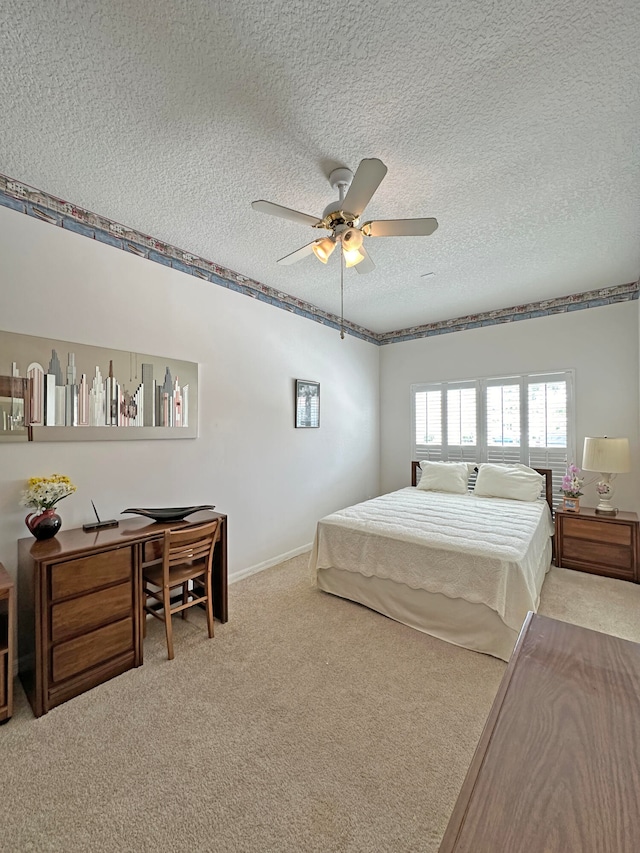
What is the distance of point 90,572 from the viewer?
210cm

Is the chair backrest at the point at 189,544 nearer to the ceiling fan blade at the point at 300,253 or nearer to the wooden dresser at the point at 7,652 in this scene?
the wooden dresser at the point at 7,652

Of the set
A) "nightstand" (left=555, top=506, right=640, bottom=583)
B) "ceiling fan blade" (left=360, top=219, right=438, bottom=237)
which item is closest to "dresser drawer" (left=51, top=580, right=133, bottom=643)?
"ceiling fan blade" (left=360, top=219, right=438, bottom=237)

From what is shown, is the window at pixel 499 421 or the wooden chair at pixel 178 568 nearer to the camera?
the wooden chair at pixel 178 568

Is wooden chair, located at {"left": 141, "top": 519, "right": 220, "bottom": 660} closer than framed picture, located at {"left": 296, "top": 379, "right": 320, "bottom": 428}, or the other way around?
wooden chair, located at {"left": 141, "top": 519, "right": 220, "bottom": 660}

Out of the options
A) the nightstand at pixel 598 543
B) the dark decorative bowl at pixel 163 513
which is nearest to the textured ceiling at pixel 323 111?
the dark decorative bowl at pixel 163 513

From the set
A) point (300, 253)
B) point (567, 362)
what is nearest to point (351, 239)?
point (300, 253)

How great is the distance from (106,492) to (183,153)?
7.16 ft

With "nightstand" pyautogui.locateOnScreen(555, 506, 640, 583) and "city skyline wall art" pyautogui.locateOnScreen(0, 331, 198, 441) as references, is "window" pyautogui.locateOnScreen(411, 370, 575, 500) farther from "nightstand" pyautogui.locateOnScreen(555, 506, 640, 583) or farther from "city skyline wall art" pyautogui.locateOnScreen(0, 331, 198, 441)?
"city skyline wall art" pyautogui.locateOnScreen(0, 331, 198, 441)

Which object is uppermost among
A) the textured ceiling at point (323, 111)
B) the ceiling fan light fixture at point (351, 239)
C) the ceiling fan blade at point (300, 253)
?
the textured ceiling at point (323, 111)

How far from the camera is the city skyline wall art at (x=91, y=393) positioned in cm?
228

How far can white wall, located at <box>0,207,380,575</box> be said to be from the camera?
2339 millimetres

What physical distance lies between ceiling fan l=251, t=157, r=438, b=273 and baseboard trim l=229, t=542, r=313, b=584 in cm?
284

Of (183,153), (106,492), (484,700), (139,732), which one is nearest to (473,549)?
(484,700)

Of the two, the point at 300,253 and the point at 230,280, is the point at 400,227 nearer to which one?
the point at 300,253
